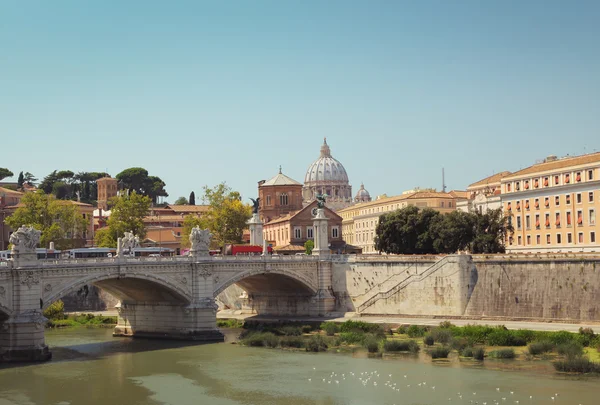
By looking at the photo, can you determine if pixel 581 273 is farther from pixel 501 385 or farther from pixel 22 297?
pixel 22 297

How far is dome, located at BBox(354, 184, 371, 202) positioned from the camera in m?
189

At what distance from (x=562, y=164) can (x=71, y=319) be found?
1433 inches

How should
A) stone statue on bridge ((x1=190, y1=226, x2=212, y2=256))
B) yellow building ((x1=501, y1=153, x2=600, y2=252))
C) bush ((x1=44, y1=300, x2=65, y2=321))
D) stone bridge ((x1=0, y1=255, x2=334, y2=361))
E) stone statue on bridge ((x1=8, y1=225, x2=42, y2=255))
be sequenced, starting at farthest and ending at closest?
bush ((x1=44, y1=300, x2=65, y2=321)) < yellow building ((x1=501, y1=153, x2=600, y2=252)) < stone statue on bridge ((x1=190, y1=226, x2=212, y2=256)) < stone statue on bridge ((x1=8, y1=225, x2=42, y2=255)) < stone bridge ((x1=0, y1=255, x2=334, y2=361))

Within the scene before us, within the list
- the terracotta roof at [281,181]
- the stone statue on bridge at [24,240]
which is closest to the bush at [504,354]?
the stone statue on bridge at [24,240]

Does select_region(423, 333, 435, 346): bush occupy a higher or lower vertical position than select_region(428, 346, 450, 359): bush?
higher

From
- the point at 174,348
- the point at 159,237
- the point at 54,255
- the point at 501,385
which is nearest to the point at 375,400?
the point at 501,385

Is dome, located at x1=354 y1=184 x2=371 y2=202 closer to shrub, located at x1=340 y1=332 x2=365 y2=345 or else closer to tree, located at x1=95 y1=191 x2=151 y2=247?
tree, located at x1=95 y1=191 x2=151 y2=247

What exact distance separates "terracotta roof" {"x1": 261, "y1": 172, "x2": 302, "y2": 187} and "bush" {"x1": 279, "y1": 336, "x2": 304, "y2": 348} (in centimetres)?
6628

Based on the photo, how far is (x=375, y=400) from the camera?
3928 cm

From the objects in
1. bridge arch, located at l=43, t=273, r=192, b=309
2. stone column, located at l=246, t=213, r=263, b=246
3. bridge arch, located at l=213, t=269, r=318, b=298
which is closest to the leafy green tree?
stone column, located at l=246, t=213, r=263, b=246

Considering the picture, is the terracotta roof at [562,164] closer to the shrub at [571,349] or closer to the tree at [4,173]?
the shrub at [571,349]

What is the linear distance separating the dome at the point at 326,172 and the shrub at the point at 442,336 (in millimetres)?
130336

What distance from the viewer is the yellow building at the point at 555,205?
69062 mm

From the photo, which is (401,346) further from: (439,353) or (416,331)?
(416,331)
